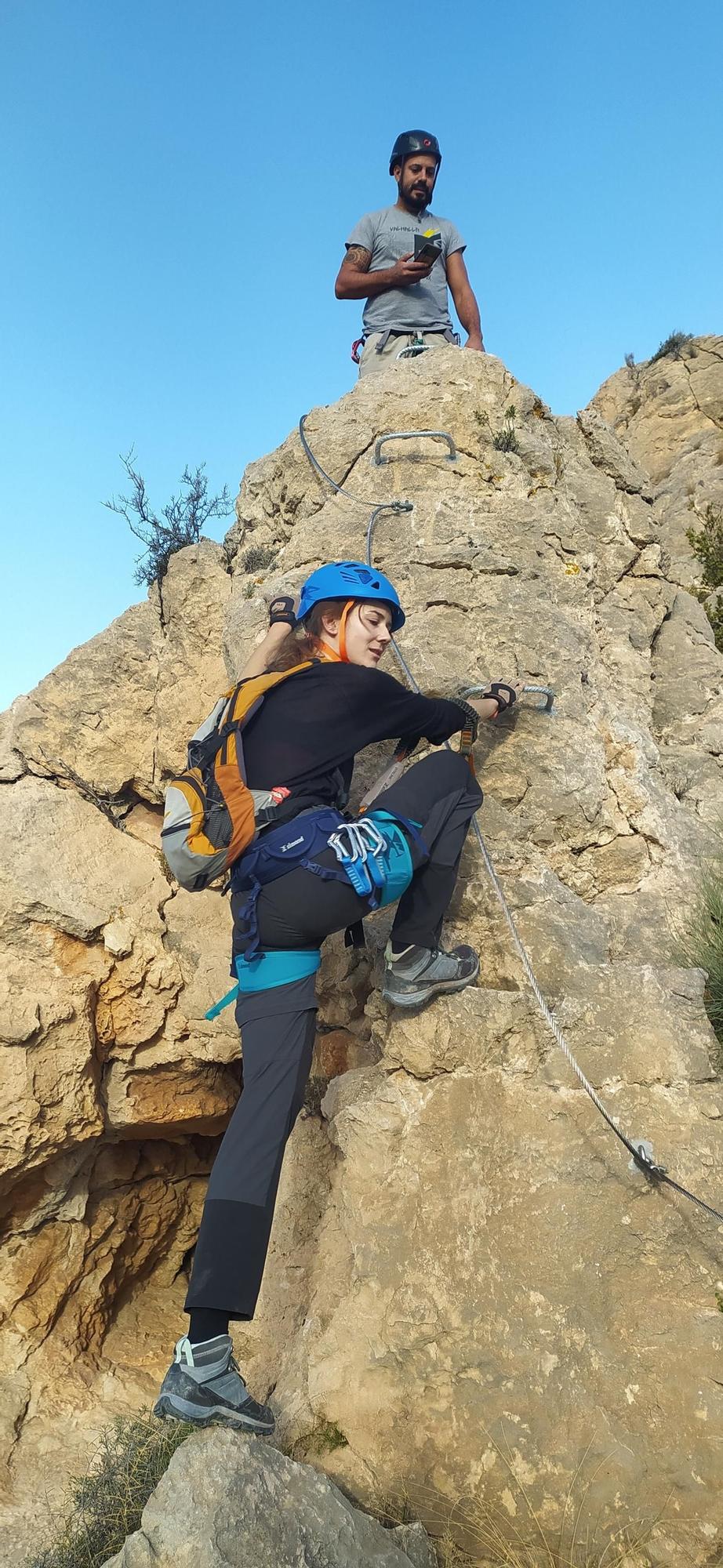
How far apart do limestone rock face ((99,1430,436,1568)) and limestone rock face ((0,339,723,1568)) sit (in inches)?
1.4

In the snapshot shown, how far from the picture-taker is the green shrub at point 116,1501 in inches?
123

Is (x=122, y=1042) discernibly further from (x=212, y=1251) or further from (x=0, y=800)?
(x=212, y=1251)

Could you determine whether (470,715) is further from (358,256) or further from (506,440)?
(358,256)

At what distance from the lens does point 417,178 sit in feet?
22.8

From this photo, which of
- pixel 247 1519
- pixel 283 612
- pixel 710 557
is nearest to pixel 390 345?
pixel 710 557

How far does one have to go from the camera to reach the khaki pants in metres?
7.04

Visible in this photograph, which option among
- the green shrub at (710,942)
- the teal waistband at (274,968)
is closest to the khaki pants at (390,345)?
the green shrub at (710,942)

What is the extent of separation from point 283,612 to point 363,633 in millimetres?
814

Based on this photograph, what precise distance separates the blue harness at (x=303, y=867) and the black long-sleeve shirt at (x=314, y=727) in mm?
137

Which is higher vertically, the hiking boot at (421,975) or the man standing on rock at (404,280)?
the man standing on rock at (404,280)

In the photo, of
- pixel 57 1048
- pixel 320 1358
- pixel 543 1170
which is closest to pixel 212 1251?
pixel 320 1358

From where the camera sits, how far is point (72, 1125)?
5.28 metres

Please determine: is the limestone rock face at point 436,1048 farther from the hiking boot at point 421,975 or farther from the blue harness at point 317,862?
the blue harness at point 317,862

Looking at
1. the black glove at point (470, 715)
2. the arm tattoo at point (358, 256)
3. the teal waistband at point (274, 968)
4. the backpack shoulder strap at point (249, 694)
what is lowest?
the teal waistband at point (274, 968)
